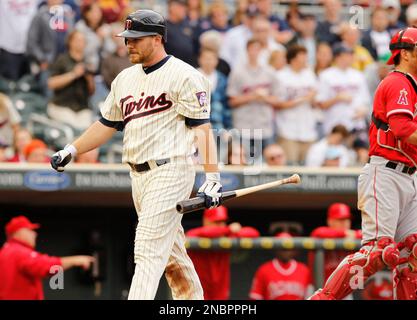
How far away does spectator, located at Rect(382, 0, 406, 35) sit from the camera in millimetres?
13453

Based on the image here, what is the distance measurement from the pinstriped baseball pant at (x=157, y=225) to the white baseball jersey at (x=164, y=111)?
0.11 m

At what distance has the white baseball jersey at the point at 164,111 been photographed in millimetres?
6488

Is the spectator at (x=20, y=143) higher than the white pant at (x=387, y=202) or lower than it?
higher

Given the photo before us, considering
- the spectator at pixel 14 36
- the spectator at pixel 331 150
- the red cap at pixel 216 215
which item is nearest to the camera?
the red cap at pixel 216 215

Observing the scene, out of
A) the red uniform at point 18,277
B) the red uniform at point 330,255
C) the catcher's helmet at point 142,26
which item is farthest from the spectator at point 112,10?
the catcher's helmet at point 142,26

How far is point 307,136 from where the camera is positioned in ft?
39.2

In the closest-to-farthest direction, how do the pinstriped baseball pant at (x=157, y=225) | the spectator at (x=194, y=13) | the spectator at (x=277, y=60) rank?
the pinstriped baseball pant at (x=157, y=225)
the spectator at (x=277, y=60)
the spectator at (x=194, y=13)

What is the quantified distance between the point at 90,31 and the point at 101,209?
1892 mm

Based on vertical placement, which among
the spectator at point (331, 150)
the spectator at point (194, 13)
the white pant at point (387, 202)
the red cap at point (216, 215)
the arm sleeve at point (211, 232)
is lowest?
the arm sleeve at point (211, 232)

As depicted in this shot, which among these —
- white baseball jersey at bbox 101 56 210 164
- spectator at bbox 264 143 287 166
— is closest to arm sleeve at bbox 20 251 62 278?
white baseball jersey at bbox 101 56 210 164

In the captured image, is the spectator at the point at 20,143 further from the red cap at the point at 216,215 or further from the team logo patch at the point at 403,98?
the team logo patch at the point at 403,98

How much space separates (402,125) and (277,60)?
5.67 m
